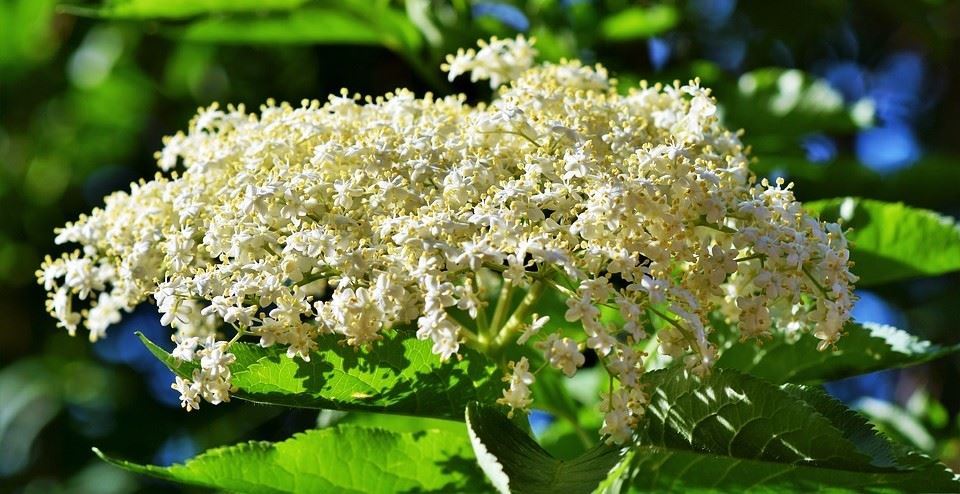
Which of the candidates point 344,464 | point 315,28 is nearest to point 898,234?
point 344,464

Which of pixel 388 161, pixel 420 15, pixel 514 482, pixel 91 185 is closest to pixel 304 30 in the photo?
pixel 420 15

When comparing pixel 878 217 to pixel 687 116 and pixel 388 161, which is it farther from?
pixel 388 161

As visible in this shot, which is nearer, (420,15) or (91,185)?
(420,15)

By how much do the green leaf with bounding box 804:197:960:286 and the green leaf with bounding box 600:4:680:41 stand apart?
954mm

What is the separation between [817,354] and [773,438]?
25.3 inches

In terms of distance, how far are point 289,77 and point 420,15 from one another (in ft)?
4.29

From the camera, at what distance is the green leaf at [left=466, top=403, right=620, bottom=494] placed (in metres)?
1.47

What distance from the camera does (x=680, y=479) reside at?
1.79 m

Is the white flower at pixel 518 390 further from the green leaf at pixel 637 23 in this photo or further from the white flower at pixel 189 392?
the green leaf at pixel 637 23

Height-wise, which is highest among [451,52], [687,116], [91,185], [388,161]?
[91,185]

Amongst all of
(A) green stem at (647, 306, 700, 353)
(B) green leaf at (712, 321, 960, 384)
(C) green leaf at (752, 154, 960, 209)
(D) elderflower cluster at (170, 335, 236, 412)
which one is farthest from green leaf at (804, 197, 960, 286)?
(D) elderflower cluster at (170, 335, 236, 412)

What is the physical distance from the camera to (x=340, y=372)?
5.38ft

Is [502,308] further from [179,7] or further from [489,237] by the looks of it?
[179,7]

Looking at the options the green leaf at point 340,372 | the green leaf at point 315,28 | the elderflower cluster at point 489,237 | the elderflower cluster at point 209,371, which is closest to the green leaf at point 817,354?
the elderflower cluster at point 489,237
